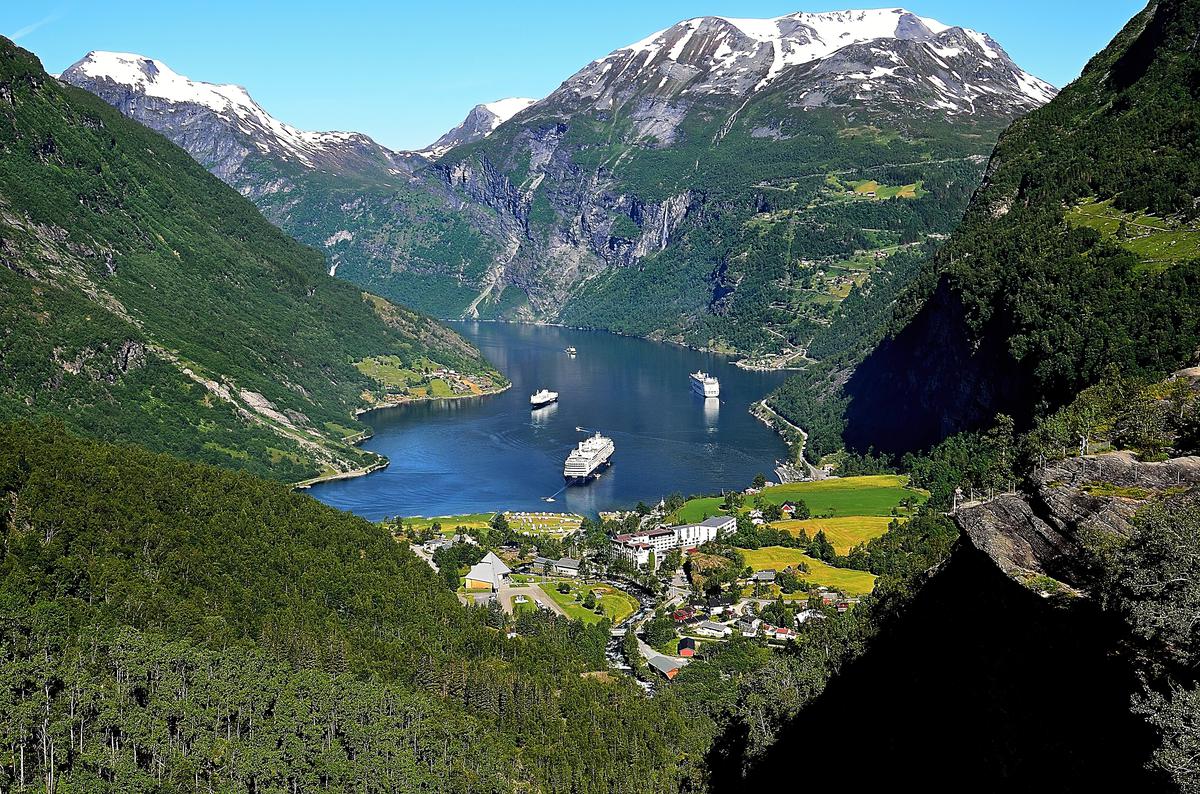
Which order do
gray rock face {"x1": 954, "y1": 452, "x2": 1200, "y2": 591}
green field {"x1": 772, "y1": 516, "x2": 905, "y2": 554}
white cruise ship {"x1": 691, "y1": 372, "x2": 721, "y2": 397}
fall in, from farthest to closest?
1. white cruise ship {"x1": 691, "y1": 372, "x2": 721, "y2": 397}
2. green field {"x1": 772, "y1": 516, "x2": 905, "y2": 554}
3. gray rock face {"x1": 954, "y1": 452, "x2": 1200, "y2": 591}

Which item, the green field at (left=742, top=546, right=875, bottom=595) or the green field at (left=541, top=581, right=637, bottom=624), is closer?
the green field at (left=541, top=581, right=637, bottom=624)

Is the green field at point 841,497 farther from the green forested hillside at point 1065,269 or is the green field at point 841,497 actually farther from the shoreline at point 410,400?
the shoreline at point 410,400

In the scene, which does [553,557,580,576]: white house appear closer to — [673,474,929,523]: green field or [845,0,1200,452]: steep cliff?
[673,474,929,523]: green field

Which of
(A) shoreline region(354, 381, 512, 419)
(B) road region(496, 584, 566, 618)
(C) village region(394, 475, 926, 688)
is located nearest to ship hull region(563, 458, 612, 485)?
(C) village region(394, 475, 926, 688)

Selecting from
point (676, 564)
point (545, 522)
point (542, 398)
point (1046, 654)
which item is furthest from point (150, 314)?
point (1046, 654)

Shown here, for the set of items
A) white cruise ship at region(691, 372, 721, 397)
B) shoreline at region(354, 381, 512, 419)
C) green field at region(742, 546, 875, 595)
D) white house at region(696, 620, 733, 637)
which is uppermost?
white cruise ship at region(691, 372, 721, 397)
